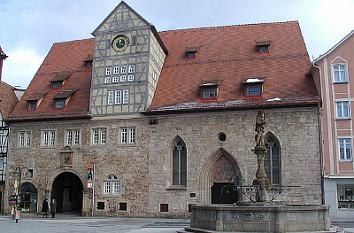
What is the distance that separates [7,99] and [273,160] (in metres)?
23.0

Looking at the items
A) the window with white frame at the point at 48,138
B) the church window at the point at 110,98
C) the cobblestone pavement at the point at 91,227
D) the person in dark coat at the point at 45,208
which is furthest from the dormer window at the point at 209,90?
the person in dark coat at the point at 45,208

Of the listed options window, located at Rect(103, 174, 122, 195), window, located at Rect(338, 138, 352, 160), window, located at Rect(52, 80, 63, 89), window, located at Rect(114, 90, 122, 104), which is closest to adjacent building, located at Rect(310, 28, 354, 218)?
window, located at Rect(338, 138, 352, 160)

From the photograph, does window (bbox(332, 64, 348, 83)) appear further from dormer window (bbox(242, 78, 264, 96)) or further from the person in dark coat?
the person in dark coat

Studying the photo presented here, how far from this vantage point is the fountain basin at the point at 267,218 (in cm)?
1661

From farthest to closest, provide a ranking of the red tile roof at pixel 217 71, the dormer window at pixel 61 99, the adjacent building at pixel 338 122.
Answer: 1. the dormer window at pixel 61 99
2. the red tile roof at pixel 217 71
3. the adjacent building at pixel 338 122

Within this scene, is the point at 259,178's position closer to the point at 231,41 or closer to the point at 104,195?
the point at 104,195

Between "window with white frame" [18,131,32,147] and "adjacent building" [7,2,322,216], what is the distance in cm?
8

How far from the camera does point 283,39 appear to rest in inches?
1425

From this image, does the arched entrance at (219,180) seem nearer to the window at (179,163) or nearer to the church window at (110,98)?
the window at (179,163)

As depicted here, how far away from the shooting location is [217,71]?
114ft

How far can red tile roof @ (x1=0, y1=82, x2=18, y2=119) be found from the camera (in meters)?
39.1

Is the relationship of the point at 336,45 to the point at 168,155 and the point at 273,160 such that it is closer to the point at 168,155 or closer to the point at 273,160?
the point at 273,160

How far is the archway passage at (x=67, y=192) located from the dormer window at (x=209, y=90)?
1206 cm

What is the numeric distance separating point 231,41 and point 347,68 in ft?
32.2
